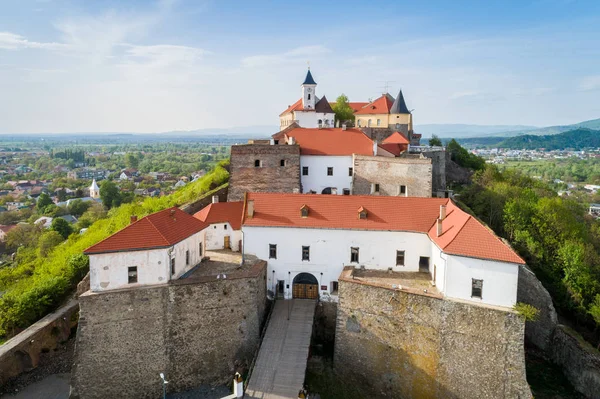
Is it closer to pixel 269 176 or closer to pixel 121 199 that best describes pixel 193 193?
pixel 269 176

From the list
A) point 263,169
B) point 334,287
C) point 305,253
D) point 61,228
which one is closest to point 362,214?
point 305,253

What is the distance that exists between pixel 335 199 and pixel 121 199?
2982 inches

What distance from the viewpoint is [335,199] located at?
27.9 m

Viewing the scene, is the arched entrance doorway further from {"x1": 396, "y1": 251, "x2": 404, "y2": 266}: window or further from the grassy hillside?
the grassy hillside

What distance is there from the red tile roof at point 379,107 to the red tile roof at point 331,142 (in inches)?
626

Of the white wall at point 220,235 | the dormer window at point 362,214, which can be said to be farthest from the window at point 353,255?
the white wall at point 220,235

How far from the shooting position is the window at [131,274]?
22.5m

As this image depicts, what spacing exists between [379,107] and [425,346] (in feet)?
132

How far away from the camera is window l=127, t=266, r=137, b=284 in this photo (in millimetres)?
22516

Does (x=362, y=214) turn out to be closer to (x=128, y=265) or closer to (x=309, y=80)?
(x=128, y=265)

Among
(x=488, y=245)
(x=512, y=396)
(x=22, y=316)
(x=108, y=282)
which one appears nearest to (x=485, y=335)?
(x=512, y=396)

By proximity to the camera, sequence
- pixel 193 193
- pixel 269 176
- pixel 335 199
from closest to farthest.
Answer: pixel 335 199 → pixel 269 176 → pixel 193 193

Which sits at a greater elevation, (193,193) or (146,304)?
(193,193)

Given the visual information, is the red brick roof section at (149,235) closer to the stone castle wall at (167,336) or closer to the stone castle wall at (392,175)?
the stone castle wall at (167,336)
